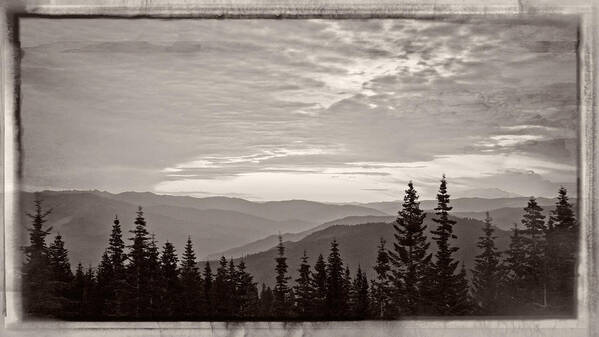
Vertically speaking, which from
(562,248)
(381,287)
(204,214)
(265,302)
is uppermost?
A: (204,214)

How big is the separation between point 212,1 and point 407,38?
4.05 feet

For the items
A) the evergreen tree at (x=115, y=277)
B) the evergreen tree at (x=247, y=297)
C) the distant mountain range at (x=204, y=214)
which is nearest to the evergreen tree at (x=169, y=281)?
the distant mountain range at (x=204, y=214)

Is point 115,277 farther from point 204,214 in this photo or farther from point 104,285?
point 204,214

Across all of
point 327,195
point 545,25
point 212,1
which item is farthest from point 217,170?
point 545,25

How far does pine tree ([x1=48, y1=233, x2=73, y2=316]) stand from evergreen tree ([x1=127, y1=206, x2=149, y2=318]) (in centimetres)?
38

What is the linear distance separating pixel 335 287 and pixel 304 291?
20 cm

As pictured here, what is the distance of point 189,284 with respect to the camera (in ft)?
13.5

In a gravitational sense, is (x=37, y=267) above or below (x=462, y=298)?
above

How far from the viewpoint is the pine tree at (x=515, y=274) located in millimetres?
4066

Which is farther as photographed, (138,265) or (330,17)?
(138,265)

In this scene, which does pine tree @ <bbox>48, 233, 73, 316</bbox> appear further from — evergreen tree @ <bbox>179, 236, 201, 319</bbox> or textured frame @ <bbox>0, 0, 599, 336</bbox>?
evergreen tree @ <bbox>179, 236, 201, 319</bbox>

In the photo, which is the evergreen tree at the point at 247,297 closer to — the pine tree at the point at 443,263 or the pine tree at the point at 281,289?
the pine tree at the point at 281,289

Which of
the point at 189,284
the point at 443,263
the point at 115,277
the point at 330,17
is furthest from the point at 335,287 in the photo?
the point at 330,17

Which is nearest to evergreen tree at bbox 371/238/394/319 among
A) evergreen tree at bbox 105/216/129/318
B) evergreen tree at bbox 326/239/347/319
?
evergreen tree at bbox 326/239/347/319
